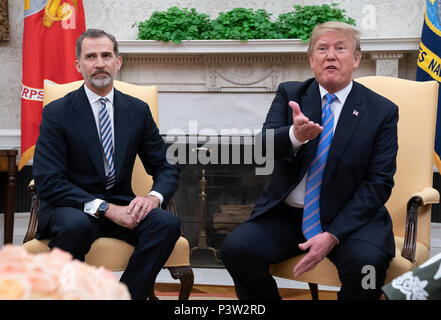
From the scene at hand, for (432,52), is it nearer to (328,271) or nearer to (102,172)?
(328,271)

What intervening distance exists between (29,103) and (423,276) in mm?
3489

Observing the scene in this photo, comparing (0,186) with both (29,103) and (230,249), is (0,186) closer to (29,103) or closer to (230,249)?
(29,103)

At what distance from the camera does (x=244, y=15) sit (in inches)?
163

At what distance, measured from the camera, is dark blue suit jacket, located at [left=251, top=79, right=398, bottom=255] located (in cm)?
209

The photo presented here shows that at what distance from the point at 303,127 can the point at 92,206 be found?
3.05ft

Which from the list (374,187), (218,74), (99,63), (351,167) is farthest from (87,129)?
(218,74)

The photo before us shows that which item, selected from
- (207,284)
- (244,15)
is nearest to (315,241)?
(207,284)

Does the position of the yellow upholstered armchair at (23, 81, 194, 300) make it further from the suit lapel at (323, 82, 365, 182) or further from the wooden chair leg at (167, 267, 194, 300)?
the suit lapel at (323, 82, 365, 182)

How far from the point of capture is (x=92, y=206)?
7.21 ft

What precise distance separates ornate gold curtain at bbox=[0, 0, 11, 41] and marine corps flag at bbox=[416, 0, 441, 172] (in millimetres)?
3294

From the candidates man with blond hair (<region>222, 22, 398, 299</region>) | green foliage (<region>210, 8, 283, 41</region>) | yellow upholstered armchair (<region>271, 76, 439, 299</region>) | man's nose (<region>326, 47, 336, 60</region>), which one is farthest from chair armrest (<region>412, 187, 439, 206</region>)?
green foliage (<region>210, 8, 283, 41</region>)

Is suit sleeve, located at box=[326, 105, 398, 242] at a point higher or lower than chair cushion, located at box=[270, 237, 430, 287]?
higher
